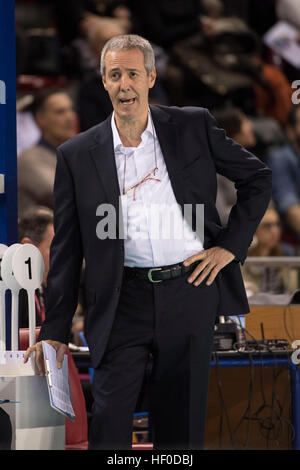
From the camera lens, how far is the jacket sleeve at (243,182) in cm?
250

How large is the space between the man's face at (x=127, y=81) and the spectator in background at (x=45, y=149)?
2.89 m

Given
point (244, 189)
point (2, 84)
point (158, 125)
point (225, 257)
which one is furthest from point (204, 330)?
point (2, 84)

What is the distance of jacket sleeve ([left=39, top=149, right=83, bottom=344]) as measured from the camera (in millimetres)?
2484

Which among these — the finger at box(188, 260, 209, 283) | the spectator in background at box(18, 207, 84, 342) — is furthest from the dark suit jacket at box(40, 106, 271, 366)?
the spectator in background at box(18, 207, 84, 342)

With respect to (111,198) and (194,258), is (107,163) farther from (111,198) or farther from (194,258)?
(194,258)

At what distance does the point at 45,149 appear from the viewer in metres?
5.60

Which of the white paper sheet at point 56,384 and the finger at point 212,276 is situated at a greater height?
the finger at point 212,276

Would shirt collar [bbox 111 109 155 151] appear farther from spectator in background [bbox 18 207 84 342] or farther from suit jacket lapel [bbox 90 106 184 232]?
spectator in background [bbox 18 207 84 342]

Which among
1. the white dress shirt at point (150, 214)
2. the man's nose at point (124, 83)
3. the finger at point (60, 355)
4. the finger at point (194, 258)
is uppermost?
the man's nose at point (124, 83)

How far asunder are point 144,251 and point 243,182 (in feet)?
1.24

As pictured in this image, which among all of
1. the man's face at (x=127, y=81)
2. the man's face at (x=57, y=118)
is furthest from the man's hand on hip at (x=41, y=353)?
the man's face at (x=57, y=118)

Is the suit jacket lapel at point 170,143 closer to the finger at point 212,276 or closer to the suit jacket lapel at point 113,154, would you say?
the suit jacket lapel at point 113,154

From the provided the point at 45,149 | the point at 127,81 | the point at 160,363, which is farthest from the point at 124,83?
the point at 45,149

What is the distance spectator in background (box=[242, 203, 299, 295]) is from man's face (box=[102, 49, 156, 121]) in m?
3.16
